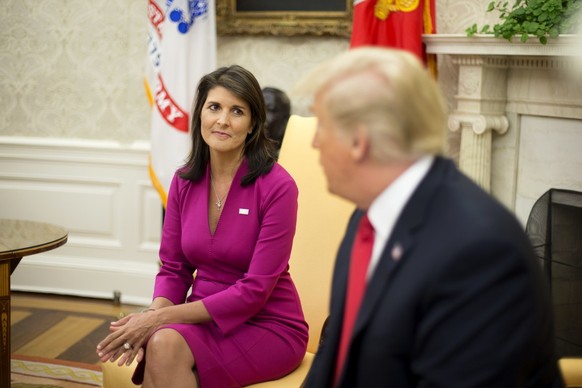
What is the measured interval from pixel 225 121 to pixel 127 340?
2.44 ft

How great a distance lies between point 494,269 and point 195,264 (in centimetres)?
154

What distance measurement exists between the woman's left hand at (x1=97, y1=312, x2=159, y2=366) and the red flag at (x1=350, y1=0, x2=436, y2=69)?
90.4 inches

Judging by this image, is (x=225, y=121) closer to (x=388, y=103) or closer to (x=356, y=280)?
(x=356, y=280)

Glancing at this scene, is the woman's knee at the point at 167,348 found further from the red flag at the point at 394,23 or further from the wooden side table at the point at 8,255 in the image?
the red flag at the point at 394,23

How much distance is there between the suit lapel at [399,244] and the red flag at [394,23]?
2882mm

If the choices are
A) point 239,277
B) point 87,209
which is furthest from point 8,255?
point 87,209

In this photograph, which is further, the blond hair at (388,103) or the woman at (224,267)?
the woman at (224,267)

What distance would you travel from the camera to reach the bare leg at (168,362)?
225cm

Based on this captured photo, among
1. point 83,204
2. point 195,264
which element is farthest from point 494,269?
point 83,204

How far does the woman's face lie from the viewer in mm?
2523

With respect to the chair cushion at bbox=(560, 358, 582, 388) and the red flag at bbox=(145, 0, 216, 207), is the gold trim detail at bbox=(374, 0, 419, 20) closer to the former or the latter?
the red flag at bbox=(145, 0, 216, 207)

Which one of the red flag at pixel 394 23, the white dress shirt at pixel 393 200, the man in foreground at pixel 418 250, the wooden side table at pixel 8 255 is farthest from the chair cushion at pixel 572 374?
the red flag at pixel 394 23

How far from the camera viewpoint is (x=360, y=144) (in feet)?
4.16

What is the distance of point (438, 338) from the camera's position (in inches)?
47.6
